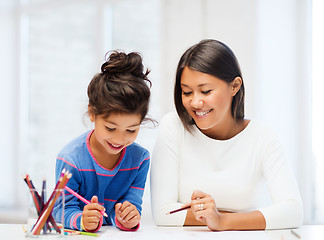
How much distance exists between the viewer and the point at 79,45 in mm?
3012

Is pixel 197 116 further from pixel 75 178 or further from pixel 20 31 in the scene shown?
pixel 20 31

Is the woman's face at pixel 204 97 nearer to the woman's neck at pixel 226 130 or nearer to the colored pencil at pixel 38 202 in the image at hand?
the woman's neck at pixel 226 130

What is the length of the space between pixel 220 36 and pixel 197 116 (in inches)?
48.9

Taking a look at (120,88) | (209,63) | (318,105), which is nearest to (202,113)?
(209,63)

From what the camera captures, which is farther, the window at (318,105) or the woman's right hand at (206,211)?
the window at (318,105)

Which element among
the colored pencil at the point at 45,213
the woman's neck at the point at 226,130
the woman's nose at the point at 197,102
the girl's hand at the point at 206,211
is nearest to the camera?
the colored pencil at the point at 45,213

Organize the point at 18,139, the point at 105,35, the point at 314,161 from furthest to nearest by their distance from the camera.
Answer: the point at 18,139
the point at 105,35
the point at 314,161

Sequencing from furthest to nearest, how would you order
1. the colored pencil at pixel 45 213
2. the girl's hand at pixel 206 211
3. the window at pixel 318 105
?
the window at pixel 318 105
the girl's hand at pixel 206 211
the colored pencil at pixel 45 213

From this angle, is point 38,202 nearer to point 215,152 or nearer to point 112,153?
point 112,153

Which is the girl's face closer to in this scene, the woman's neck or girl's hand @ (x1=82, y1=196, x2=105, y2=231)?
girl's hand @ (x1=82, y1=196, x2=105, y2=231)

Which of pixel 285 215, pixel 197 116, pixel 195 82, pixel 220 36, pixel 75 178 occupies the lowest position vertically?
pixel 285 215

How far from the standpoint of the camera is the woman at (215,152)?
1426 mm

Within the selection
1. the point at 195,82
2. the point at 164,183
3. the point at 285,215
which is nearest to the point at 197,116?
the point at 195,82

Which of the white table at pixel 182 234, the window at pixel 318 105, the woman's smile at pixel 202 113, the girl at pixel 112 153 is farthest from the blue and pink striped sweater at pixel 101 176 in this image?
the window at pixel 318 105
